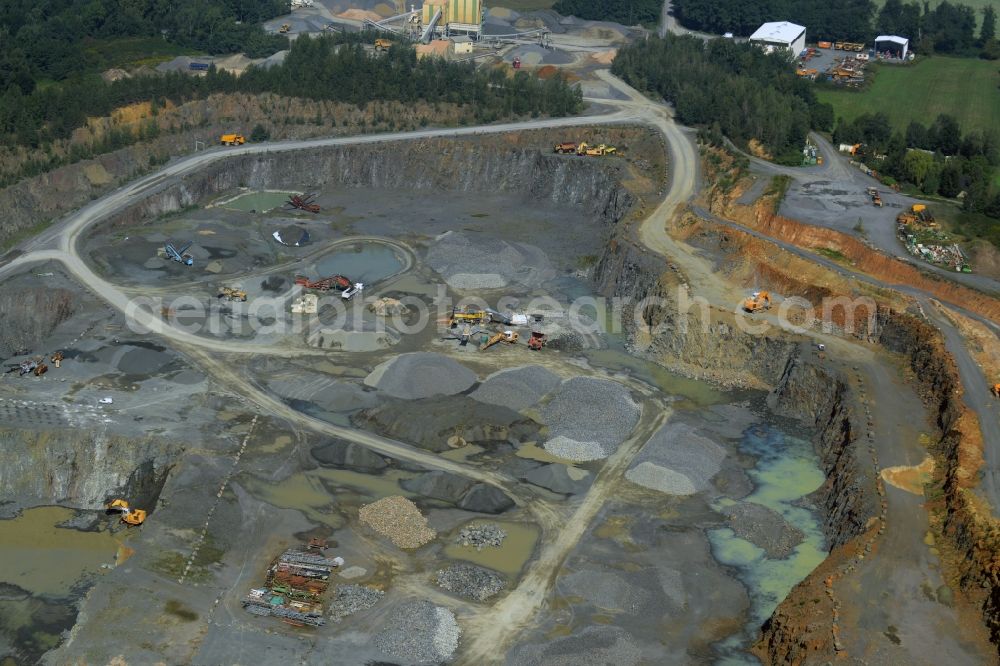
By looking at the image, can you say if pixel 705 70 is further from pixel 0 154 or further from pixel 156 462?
pixel 156 462

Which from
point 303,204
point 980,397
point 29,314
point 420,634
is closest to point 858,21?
point 303,204

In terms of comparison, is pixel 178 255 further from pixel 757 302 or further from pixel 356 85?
pixel 757 302

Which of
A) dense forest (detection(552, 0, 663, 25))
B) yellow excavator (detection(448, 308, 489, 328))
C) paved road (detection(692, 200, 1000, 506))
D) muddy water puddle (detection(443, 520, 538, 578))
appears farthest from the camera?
dense forest (detection(552, 0, 663, 25))

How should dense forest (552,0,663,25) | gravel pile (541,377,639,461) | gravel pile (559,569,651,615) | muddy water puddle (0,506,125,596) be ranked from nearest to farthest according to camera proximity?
gravel pile (559,569,651,615) → muddy water puddle (0,506,125,596) → gravel pile (541,377,639,461) → dense forest (552,0,663,25)

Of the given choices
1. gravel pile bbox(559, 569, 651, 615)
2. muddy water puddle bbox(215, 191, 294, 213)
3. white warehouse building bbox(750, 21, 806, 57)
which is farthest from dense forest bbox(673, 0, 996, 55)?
gravel pile bbox(559, 569, 651, 615)

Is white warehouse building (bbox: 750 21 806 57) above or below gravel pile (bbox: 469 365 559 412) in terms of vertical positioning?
above

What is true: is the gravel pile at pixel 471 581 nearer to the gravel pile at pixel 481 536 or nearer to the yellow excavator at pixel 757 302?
the gravel pile at pixel 481 536

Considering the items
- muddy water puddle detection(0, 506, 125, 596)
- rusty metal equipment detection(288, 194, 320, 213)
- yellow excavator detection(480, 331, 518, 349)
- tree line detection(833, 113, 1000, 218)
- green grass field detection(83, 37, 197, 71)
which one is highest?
green grass field detection(83, 37, 197, 71)

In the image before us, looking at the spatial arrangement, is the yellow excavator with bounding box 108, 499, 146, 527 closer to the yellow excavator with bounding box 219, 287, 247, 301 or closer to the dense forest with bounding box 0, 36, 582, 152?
the yellow excavator with bounding box 219, 287, 247, 301

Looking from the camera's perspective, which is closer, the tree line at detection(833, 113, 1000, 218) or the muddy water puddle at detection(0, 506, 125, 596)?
the muddy water puddle at detection(0, 506, 125, 596)
